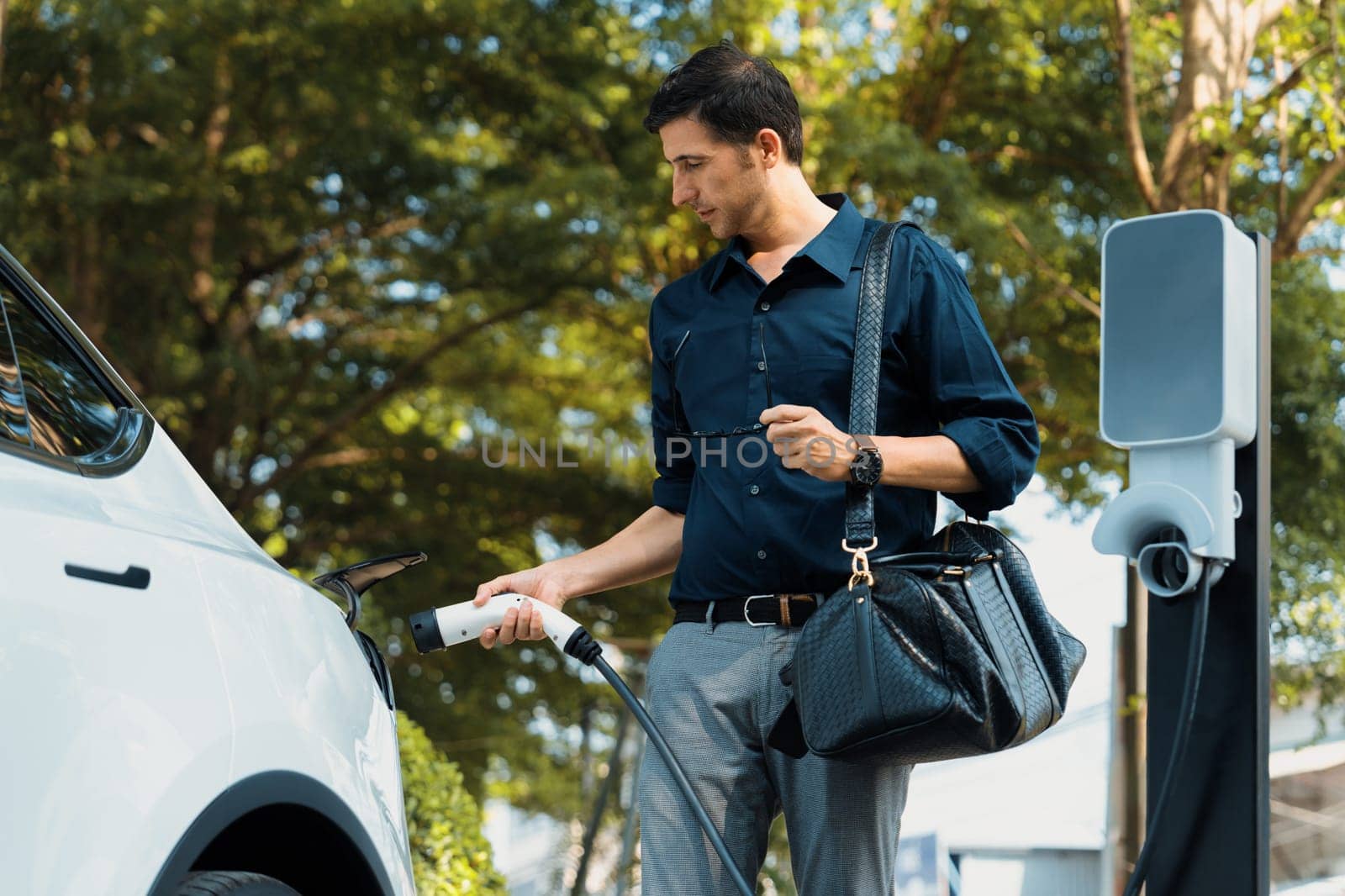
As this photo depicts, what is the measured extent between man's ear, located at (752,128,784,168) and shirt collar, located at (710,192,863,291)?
14 cm

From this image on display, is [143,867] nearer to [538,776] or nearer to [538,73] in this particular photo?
[538,73]

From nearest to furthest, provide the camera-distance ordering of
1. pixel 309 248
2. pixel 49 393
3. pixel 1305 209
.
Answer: pixel 49 393 < pixel 1305 209 < pixel 309 248

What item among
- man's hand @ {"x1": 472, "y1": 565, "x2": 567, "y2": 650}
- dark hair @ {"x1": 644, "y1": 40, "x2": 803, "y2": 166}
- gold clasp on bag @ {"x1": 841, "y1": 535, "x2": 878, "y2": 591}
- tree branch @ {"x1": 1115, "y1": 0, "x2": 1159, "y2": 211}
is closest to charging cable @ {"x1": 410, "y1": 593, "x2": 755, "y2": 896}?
man's hand @ {"x1": 472, "y1": 565, "x2": 567, "y2": 650}

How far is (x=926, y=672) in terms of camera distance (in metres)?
2.02

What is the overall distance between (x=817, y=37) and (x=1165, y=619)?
9270 mm

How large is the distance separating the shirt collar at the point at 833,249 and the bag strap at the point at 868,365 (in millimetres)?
30

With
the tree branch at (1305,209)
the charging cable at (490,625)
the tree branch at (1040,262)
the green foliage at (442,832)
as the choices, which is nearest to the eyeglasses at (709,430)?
the charging cable at (490,625)

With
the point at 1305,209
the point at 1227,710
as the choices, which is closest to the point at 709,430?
the point at 1227,710

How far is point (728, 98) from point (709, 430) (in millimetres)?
525

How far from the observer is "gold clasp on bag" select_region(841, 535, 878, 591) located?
211cm

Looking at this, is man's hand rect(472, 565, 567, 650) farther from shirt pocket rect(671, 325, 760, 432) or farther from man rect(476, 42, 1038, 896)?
shirt pocket rect(671, 325, 760, 432)

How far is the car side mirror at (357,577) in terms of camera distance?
236cm

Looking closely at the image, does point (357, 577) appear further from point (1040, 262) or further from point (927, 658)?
point (1040, 262)

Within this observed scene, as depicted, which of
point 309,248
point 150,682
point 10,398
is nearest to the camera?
point 150,682
